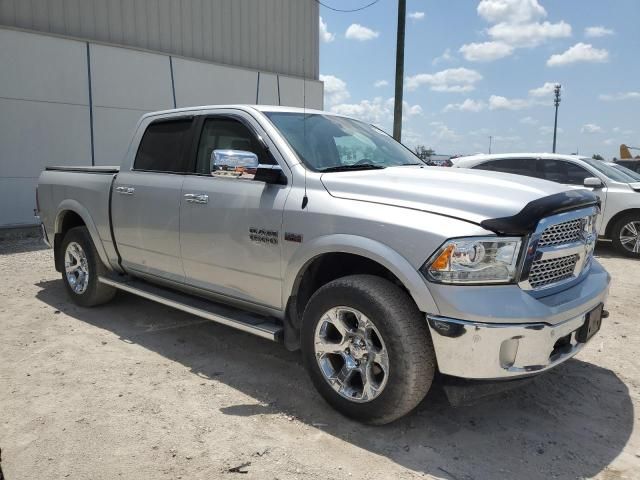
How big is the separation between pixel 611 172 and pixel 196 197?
317 inches

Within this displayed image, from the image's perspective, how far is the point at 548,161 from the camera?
9.27m

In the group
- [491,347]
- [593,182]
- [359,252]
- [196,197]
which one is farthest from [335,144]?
[593,182]

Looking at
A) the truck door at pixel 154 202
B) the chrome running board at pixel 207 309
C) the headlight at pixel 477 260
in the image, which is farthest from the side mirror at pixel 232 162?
A: the headlight at pixel 477 260

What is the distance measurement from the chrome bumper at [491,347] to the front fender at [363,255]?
0.47 ft

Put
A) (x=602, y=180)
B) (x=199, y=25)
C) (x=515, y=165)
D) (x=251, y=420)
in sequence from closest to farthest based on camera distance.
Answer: (x=251, y=420) < (x=602, y=180) < (x=515, y=165) < (x=199, y=25)

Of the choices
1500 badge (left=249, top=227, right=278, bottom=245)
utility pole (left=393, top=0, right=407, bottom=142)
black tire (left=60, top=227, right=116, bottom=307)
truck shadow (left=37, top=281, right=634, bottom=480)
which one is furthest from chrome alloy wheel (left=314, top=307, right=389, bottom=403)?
utility pole (left=393, top=0, right=407, bottom=142)

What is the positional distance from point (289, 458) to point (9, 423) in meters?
1.74

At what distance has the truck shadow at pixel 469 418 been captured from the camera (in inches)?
109

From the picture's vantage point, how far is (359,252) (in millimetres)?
2959

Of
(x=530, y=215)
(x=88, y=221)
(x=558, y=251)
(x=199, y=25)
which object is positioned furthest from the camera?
(x=199, y=25)

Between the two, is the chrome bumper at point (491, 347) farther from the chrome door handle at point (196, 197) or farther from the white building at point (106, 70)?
the white building at point (106, 70)

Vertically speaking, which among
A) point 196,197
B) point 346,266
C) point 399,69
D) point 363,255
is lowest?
point 346,266

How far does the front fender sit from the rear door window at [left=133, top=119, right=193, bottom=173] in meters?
1.52

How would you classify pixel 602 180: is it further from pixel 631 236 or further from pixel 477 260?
pixel 477 260
